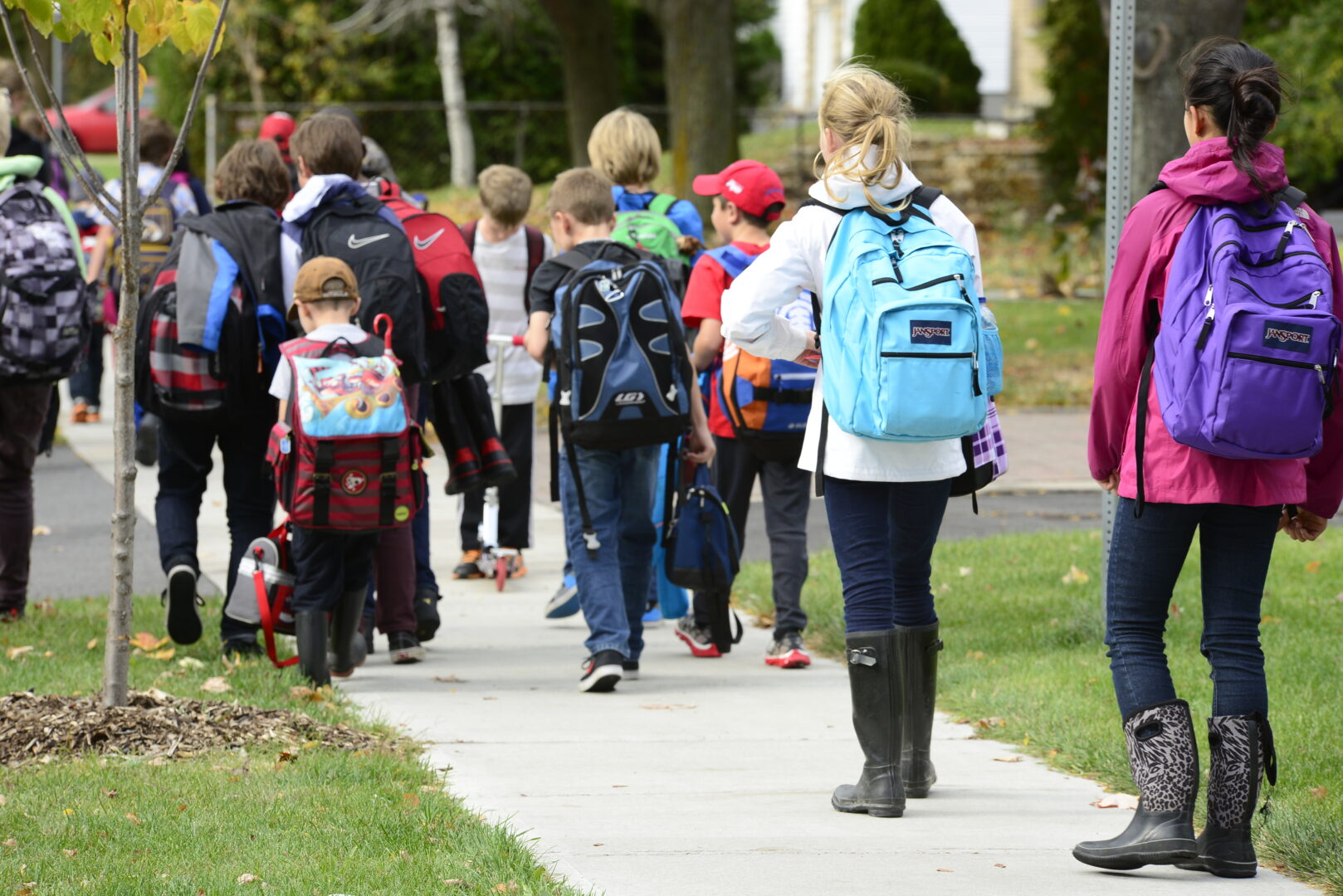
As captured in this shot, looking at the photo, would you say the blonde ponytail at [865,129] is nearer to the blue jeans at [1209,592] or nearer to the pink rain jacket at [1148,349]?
the pink rain jacket at [1148,349]

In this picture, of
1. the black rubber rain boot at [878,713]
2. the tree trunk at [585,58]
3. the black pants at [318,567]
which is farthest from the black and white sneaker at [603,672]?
the tree trunk at [585,58]

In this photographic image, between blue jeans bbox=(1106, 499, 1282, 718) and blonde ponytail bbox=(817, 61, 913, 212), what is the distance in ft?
3.44

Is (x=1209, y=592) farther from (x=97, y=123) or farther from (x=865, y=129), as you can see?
(x=97, y=123)

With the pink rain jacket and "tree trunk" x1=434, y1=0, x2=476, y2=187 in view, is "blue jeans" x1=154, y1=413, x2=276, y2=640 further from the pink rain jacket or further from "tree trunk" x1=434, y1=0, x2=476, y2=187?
"tree trunk" x1=434, y1=0, x2=476, y2=187

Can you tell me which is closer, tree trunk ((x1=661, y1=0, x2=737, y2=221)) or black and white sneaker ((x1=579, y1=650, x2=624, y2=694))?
black and white sneaker ((x1=579, y1=650, x2=624, y2=694))

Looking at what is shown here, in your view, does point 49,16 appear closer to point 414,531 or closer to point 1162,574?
point 414,531

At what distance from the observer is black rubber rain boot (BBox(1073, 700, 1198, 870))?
402 cm

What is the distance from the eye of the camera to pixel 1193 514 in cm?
398

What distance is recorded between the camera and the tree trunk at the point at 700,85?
1583 cm

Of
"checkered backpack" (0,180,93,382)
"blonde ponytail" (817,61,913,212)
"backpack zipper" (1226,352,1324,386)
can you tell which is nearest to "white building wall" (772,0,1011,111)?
"checkered backpack" (0,180,93,382)

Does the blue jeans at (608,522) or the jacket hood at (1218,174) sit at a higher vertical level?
the jacket hood at (1218,174)

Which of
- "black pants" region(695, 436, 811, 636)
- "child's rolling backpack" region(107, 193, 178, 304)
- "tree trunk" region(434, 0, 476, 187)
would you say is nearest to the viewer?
"black pants" region(695, 436, 811, 636)

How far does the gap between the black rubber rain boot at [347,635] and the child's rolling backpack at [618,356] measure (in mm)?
948

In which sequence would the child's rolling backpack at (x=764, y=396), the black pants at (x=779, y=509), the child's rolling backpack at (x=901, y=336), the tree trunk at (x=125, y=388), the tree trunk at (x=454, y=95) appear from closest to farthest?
the child's rolling backpack at (x=901, y=336) < the tree trunk at (x=125, y=388) < the child's rolling backpack at (x=764, y=396) < the black pants at (x=779, y=509) < the tree trunk at (x=454, y=95)
